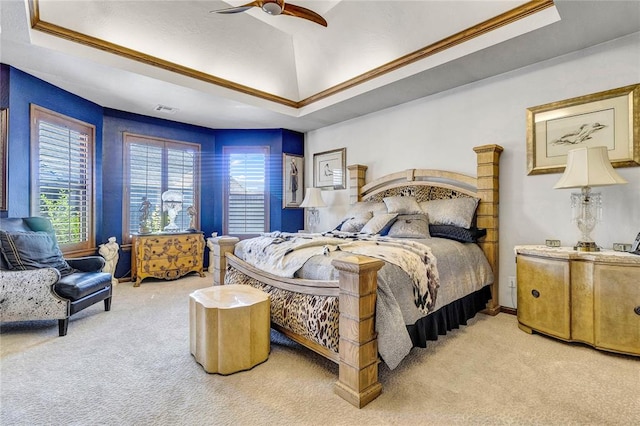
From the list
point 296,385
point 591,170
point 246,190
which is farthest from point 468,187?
point 246,190

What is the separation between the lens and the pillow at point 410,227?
313 centimetres

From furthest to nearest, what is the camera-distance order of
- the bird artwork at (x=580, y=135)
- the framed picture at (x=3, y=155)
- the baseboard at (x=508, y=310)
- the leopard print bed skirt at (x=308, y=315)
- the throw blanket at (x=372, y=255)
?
the baseboard at (x=508, y=310)
the framed picture at (x=3, y=155)
the bird artwork at (x=580, y=135)
the throw blanket at (x=372, y=255)
the leopard print bed skirt at (x=308, y=315)

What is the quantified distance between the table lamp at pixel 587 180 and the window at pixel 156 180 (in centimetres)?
494

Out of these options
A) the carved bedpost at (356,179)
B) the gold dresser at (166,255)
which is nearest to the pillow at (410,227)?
the carved bedpost at (356,179)

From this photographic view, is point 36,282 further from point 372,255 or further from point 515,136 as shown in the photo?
point 515,136

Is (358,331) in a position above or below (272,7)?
below

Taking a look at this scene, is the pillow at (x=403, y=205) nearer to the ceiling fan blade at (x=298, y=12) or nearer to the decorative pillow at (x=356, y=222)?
the decorative pillow at (x=356, y=222)

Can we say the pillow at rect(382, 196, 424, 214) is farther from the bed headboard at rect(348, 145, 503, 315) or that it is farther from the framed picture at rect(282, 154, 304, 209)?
the framed picture at rect(282, 154, 304, 209)

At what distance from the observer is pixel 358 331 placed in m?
1.66

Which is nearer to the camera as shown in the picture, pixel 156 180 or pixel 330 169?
pixel 156 180

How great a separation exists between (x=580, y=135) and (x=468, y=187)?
1.11 m

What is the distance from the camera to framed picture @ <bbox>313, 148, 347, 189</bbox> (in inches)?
202

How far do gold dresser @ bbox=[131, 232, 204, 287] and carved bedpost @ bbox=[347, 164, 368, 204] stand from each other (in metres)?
2.53

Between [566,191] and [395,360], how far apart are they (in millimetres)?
2484
